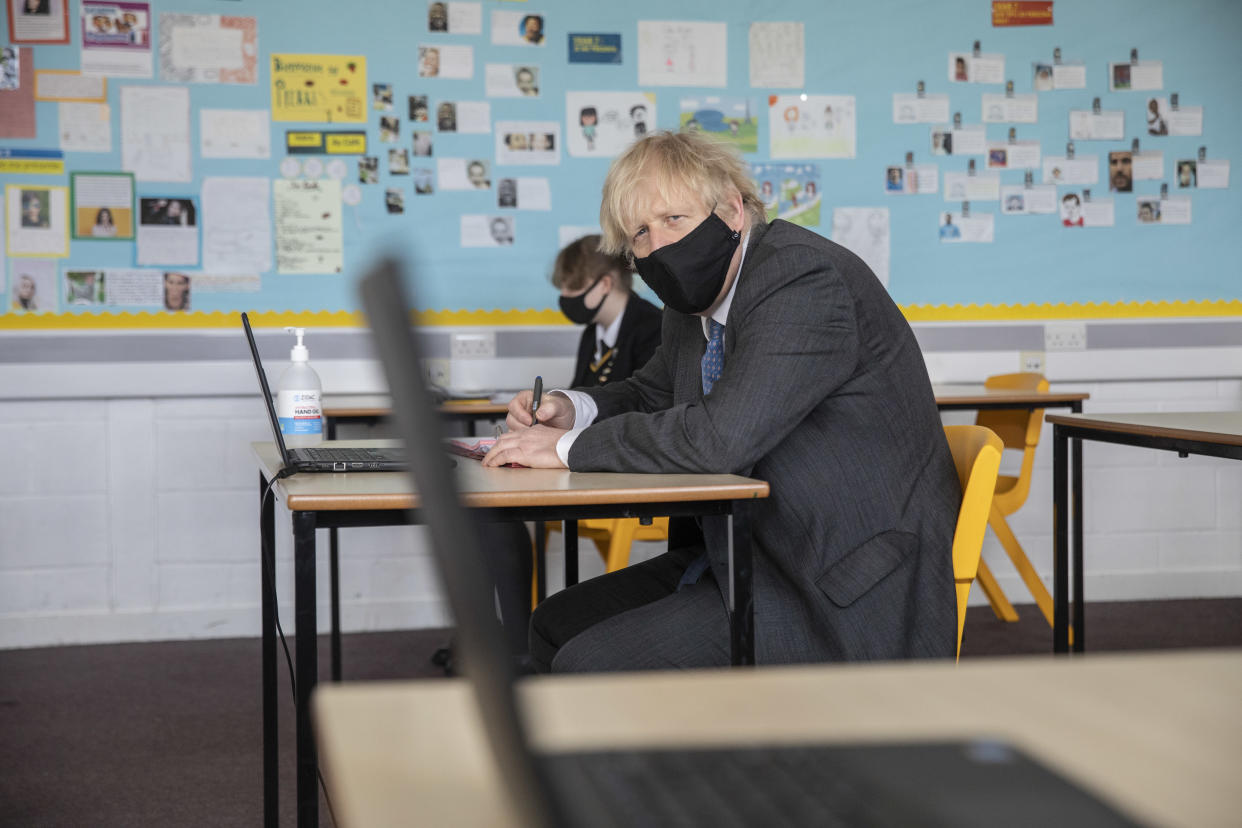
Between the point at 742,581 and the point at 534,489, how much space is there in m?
0.30

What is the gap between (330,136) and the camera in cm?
351

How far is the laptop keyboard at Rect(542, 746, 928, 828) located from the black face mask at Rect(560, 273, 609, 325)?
8.99 ft

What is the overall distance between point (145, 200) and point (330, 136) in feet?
1.94

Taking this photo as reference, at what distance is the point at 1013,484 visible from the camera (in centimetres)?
334

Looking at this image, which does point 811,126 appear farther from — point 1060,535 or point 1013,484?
point 1060,535

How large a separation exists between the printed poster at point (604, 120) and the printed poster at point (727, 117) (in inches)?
5.2

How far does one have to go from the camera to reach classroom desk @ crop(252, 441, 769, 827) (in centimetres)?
132

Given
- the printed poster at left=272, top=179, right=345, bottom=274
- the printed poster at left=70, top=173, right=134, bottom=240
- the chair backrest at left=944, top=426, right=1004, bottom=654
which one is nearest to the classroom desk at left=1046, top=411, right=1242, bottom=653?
the chair backrest at left=944, top=426, right=1004, bottom=654

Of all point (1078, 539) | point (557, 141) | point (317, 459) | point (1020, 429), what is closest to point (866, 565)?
point (317, 459)

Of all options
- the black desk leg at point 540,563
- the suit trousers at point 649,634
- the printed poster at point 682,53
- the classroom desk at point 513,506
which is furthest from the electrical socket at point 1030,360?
the classroom desk at point 513,506

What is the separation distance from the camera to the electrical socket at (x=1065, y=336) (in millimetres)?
3857

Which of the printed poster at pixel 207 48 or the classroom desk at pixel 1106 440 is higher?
the printed poster at pixel 207 48

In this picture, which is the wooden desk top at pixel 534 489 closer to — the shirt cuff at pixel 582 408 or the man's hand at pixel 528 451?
the man's hand at pixel 528 451

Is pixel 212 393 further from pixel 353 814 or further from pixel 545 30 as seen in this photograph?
pixel 353 814
